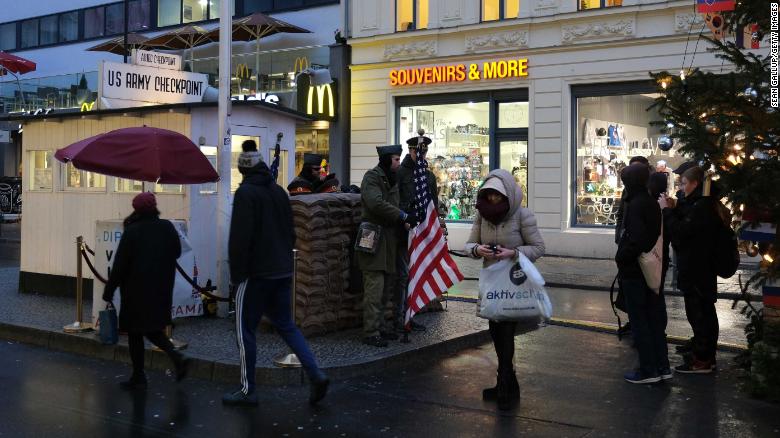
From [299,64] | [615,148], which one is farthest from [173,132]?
[299,64]

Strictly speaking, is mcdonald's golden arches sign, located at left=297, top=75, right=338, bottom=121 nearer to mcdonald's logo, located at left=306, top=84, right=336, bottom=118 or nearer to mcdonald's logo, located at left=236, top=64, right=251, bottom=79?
mcdonald's logo, located at left=306, top=84, right=336, bottom=118

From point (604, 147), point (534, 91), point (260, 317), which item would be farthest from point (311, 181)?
point (604, 147)

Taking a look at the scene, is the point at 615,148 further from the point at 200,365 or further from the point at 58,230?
the point at 200,365

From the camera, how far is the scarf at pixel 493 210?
A: 21.5 feet

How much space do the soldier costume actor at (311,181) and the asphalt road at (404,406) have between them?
10.7 feet

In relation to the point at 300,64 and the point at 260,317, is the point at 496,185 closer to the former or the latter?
the point at 260,317

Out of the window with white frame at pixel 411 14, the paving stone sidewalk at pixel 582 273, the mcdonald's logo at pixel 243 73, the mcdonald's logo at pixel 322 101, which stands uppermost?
the window with white frame at pixel 411 14

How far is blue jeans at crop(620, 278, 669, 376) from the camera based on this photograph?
716 cm

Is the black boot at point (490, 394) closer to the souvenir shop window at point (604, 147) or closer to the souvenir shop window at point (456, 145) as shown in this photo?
the souvenir shop window at point (604, 147)

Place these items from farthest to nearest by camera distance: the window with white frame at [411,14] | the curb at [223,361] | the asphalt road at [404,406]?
the window with white frame at [411,14] → the curb at [223,361] → the asphalt road at [404,406]

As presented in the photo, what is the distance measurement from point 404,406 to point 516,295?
1194 millimetres

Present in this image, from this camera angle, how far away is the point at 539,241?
669cm

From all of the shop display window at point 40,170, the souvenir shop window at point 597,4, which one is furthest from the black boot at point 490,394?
the souvenir shop window at point 597,4

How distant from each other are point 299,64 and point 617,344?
16.8m
